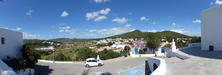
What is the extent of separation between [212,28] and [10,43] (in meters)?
17.5

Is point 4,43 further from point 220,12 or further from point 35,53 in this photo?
point 220,12

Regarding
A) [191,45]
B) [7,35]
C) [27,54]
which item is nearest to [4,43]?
[7,35]

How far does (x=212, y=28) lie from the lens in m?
9.66

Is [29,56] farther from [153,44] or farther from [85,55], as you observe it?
[153,44]

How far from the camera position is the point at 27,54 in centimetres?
1069

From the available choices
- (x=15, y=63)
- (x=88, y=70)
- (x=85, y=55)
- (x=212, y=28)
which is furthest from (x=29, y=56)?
(x=85, y=55)

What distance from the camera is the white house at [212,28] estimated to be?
919 centimetres

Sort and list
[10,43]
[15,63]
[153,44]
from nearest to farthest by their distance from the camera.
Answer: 1. [15,63]
2. [10,43]
3. [153,44]

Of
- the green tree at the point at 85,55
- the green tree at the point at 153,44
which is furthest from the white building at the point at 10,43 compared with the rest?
the green tree at the point at 153,44

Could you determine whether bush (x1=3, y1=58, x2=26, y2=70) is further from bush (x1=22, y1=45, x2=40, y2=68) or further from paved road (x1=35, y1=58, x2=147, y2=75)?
paved road (x1=35, y1=58, x2=147, y2=75)

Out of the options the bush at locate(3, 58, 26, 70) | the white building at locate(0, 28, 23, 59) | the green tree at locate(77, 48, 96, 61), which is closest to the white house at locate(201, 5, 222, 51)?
the bush at locate(3, 58, 26, 70)

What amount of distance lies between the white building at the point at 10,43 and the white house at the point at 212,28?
→ 55.7 feet

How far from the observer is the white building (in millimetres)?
8789

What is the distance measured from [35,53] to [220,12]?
1650cm
